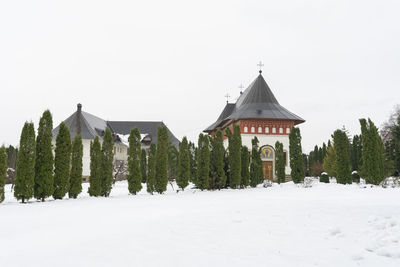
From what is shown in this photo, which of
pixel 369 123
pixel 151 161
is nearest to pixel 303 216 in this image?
pixel 151 161

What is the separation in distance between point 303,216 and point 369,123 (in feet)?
51.2

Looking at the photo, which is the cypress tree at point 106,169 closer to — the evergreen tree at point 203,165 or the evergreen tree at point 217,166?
the evergreen tree at point 203,165

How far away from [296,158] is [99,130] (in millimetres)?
27958

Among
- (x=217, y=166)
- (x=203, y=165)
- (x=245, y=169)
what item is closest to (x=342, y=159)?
(x=245, y=169)

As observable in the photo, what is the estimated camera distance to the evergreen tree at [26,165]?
1280 centimetres

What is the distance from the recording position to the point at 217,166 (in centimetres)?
1962

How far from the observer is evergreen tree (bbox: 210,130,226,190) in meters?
19.5

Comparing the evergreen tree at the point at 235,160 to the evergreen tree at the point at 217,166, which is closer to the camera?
the evergreen tree at the point at 217,166

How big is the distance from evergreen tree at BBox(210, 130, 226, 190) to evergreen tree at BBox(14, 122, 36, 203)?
10.6 metres

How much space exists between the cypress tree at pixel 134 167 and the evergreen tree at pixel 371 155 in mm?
14775

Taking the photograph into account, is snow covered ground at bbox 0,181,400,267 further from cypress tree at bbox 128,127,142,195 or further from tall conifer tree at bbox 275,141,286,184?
tall conifer tree at bbox 275,141,286,184

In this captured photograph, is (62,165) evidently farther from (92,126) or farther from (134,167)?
(92,126)

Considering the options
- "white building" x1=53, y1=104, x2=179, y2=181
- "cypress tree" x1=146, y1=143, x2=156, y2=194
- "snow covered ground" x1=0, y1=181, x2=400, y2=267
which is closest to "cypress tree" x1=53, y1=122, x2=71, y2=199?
"cypress tree" x1=146, y1=143, x2=156, y2=194

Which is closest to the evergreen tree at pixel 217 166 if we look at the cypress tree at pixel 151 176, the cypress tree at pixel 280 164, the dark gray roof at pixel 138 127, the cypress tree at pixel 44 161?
the cypress tree at pixel 151 176
